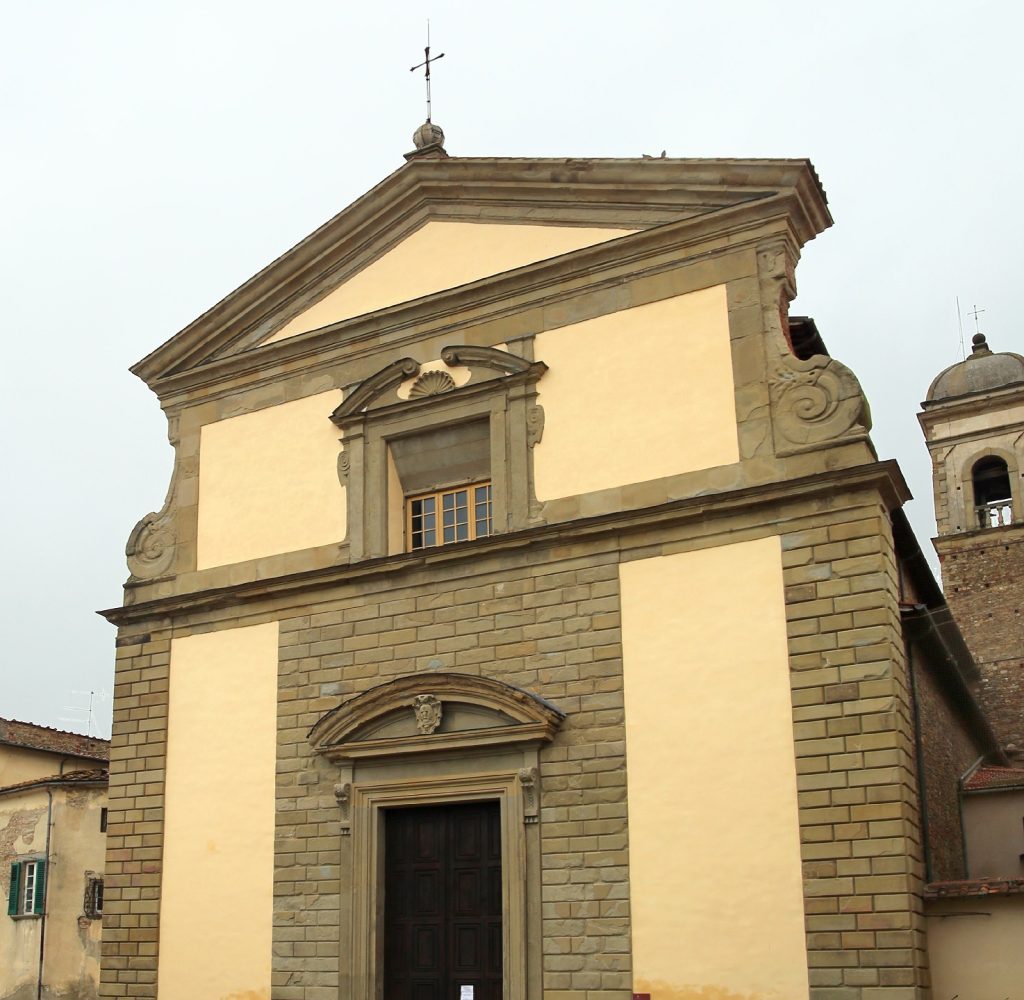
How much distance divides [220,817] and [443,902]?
9.96 ft

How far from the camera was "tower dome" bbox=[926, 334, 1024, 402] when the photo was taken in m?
33.2

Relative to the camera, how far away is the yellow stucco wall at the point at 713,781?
38.1 feet

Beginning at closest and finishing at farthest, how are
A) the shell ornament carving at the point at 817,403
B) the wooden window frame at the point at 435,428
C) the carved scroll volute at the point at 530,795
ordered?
the shell ornament carving at the point at 817,403
the carved scroll volute at the point at 530,795
the wooden window frame at the point at 435,428

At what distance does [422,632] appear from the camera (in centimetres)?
1424

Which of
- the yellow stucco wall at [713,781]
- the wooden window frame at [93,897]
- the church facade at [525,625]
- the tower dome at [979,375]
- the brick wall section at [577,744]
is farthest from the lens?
the tower dome at [979,375]

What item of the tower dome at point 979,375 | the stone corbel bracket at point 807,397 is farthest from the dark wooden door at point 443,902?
the tower dome at point 979,375

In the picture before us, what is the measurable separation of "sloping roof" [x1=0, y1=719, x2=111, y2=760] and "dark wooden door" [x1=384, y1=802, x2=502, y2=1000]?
1344cm

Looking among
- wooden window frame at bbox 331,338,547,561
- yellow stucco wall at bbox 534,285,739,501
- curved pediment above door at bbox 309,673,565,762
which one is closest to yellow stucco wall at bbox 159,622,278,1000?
curved pediment above door at bbox 309,673,565,762

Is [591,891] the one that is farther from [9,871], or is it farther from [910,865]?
[9,871]

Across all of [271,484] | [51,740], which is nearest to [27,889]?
[51,740]

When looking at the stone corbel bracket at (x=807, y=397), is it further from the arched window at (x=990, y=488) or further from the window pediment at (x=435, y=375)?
the arched window at (x=990, y=488)

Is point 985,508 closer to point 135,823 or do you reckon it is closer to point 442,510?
point 442,510

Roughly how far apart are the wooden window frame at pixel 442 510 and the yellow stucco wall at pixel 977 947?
5933mm

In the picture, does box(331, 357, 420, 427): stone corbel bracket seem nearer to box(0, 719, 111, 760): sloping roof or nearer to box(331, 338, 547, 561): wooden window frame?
box(331, 338, 547, 561): wooden window frame
